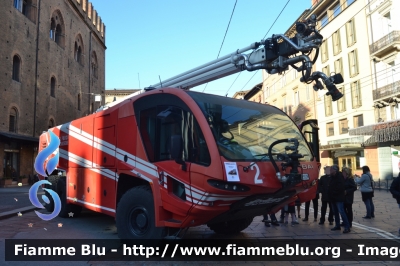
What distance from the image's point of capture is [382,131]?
83.1ft

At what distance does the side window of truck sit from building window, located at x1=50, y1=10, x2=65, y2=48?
29653 millimetres

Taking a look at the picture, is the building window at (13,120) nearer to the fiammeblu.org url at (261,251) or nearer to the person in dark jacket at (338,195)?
the fiammeblu.org url at (261,251)

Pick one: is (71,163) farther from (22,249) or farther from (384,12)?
(384,12)

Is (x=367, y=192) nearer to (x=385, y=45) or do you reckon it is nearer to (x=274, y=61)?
(x=274, y=61)

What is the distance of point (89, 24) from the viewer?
138 ft

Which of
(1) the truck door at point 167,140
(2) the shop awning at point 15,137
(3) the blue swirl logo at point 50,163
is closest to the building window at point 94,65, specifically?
(2) the shop awning at point 15,137

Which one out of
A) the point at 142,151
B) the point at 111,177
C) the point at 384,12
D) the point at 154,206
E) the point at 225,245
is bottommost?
the point at 225,245

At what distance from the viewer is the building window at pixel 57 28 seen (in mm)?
32375

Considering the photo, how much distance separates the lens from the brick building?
2453 cm

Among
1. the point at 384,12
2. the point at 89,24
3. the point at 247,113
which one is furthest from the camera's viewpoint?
the point at 89,24

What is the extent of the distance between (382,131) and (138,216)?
936 inches

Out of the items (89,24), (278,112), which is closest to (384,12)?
(278,112)

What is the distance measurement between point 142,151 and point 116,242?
7.72ft

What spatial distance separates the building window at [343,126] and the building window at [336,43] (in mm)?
6391
